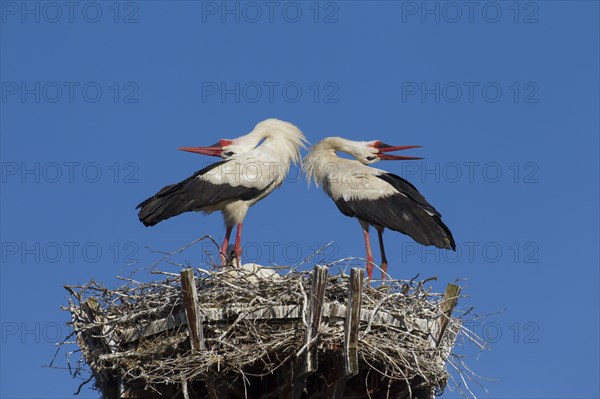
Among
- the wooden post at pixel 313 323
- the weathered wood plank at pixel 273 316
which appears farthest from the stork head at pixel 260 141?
the wooden post at pixel 313 323

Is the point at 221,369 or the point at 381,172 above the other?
the point at 381,172

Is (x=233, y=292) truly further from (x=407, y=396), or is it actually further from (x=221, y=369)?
(x=407, y=396)

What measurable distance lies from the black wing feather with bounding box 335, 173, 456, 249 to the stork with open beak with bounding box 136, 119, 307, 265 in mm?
755

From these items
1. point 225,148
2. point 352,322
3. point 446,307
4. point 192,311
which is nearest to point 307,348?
point 352,322

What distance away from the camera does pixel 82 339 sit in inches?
349

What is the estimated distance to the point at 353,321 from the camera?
311 inches

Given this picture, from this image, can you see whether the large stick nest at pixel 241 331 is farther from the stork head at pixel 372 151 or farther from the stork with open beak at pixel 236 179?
the stork head at pixel 372 151

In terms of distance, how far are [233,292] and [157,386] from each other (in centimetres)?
93

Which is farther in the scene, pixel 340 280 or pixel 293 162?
pixel 293 162

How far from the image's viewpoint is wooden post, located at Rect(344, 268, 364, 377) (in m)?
7.89

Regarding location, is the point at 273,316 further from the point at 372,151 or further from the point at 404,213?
the point at 372,151

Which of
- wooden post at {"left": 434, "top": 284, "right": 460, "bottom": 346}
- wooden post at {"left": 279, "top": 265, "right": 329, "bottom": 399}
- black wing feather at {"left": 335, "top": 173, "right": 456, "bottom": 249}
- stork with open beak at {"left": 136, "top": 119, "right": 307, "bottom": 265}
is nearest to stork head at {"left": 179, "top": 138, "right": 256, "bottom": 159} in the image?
stork with open beak at {"left": 136, "top": 119, "right": 307, "bottom": 265}

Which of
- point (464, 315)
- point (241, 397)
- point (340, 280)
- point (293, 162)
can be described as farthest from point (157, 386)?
point (293, 162)

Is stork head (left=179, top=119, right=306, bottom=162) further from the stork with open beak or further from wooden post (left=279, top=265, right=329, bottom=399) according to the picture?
wooden post (left=279, top=265, right=329, bottom=399)
